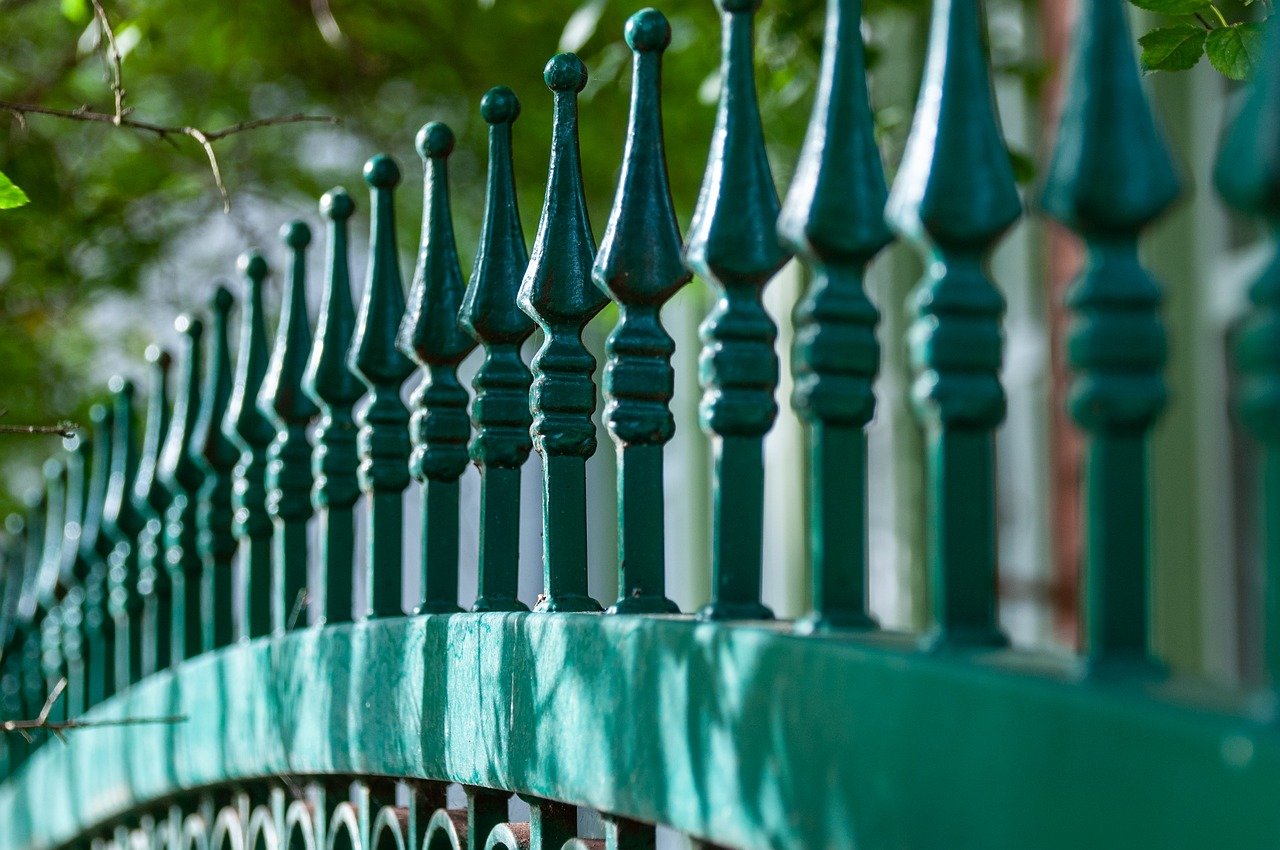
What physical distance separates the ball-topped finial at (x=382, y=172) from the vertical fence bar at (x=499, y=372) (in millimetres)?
273

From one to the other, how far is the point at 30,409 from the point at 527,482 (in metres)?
2.55

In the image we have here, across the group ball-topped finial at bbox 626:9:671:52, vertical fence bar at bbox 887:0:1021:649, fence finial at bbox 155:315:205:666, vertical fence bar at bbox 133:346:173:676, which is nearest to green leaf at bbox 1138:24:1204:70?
ball-topped finial at bbox 626:9:671:52

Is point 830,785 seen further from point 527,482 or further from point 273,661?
point 527,482

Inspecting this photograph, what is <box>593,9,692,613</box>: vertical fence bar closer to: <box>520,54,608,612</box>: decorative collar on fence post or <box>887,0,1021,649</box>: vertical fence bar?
<box>520,54,608,612</box>: decorative collar on fence post

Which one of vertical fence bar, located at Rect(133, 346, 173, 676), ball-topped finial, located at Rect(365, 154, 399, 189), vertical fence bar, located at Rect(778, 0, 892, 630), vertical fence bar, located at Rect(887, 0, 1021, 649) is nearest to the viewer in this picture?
vertical fence bar, located at Rect(887, 0, 1021, 649)

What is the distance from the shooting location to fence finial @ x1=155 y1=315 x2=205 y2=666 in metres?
2.79

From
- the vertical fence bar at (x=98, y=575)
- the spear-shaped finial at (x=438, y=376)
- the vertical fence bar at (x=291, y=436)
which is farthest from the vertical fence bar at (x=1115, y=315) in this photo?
the vertical fence bar at (x=98, y=575)

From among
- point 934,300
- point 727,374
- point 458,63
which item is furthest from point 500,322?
point 458,63

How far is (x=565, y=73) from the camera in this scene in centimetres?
167

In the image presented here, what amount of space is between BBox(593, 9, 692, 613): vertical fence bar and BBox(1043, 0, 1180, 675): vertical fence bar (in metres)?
0.54

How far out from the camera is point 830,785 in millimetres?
1155

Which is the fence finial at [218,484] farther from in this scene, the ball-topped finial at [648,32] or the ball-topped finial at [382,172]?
the ball-topped finial at [648,32]

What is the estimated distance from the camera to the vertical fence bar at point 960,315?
1115mm

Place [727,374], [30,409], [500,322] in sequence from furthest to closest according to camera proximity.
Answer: [30,409], [500,322], [727,374]
